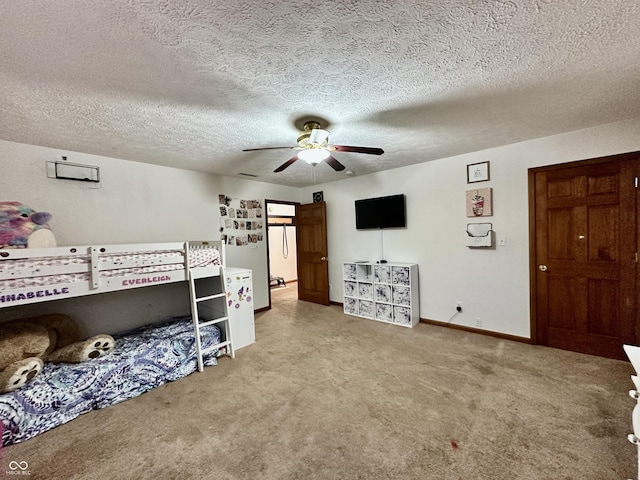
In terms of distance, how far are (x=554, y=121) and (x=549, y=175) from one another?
28.1 inches

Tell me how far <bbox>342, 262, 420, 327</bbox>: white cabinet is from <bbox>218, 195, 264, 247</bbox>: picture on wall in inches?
69.2

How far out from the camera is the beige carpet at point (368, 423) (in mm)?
1606

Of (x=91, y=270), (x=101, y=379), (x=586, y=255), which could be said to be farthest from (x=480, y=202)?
(x=101, y=379)

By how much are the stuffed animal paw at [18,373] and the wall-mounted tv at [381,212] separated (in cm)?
416

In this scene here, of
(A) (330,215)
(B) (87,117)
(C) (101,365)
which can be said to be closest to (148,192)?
(B) (87,117)

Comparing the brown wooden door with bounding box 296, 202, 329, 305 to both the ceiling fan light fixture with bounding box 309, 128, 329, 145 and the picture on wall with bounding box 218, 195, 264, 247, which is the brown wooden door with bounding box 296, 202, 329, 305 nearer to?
the picture on wall with bounding box 218, 195, 264, 247

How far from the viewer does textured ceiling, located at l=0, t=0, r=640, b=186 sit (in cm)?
121

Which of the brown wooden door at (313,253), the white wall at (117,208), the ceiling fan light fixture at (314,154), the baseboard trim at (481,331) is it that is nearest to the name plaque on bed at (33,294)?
the white wall at (117,208)

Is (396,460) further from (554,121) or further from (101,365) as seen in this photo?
(554,121)

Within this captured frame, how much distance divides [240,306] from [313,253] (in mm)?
2265

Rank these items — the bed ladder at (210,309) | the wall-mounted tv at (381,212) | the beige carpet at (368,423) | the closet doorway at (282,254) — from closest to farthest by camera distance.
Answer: the beige carpet at (368,423) < the bed ladder at (210,309) < the wall-mounted tv at (381,212) < the closet doorway at (282,254)

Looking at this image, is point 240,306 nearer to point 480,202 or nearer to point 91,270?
point 91,270

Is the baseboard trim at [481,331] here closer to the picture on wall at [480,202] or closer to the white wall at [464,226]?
the white wall at [464,226]

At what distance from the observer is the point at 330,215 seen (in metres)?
5.20
